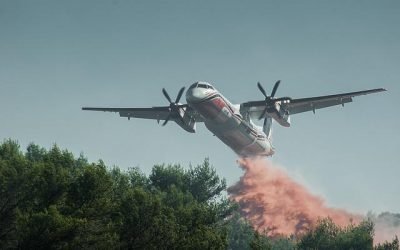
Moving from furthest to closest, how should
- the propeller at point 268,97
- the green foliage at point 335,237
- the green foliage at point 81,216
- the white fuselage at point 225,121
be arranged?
the green foliage at point 335,237, the propeller at point 268,97, the white fuselage at point 225,121, the green foliage at point 81,216

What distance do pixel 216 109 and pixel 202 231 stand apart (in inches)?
932

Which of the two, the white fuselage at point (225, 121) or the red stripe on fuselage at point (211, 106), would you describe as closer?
the white fuselage at point (225, 121)

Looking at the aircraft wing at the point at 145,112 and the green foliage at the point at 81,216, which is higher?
the aircraft wing at the point at 145,112

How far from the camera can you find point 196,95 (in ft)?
225

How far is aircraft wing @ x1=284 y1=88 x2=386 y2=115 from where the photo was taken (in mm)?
74981

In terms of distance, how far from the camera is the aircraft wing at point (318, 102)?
246ft

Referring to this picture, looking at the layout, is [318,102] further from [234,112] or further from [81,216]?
[81,216]

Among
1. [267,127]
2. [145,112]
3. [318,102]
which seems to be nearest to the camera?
[318,102]

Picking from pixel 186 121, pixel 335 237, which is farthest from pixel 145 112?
pixel 335 237

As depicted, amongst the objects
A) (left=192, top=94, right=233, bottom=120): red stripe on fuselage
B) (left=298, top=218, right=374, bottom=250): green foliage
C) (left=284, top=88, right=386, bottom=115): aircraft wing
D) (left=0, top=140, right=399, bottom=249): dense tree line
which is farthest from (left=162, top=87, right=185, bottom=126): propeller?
(left=298, top=218, right=374, bottom=250): green foliage

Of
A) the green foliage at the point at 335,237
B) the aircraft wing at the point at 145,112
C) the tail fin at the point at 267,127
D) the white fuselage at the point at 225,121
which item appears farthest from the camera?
the green foliage at the point at 335,237

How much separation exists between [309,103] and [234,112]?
37.7 feet

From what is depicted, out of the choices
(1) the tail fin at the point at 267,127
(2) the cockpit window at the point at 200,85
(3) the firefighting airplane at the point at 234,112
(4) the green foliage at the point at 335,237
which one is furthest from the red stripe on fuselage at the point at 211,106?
(4) the green foliage at the point at 335,237

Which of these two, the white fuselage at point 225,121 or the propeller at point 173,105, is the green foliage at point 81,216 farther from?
the propeller at point 173,105
